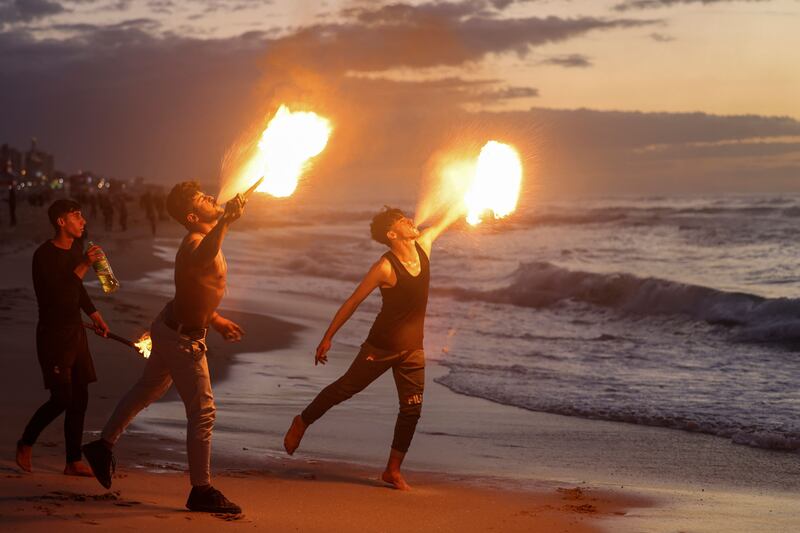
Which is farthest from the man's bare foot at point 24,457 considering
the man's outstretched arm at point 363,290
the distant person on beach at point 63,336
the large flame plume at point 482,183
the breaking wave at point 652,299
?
the breaking wave at point 652,299

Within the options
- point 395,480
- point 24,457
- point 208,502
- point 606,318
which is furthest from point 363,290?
point 606,318

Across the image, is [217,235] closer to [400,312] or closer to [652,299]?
[400,312]

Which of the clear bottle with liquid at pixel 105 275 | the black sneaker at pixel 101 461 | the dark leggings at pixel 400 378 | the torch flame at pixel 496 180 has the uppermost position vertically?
the torch flame at pixel 496 180

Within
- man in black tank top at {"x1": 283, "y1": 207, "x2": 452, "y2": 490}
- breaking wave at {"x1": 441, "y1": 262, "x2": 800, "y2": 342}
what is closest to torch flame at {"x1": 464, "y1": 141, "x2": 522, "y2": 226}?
man in black tank top at {"x1": 283, "y1": 207, "x2": 452, "y2": 490}

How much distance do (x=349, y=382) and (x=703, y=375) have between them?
7305mm

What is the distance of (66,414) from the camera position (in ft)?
21.8

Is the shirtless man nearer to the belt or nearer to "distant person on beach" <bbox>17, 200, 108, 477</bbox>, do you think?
the belt

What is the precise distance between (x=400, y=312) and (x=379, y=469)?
1.34 m

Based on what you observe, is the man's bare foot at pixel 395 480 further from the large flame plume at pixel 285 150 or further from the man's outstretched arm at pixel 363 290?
the large flame plume at pixel 285 150

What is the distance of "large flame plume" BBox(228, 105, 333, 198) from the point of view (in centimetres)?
651

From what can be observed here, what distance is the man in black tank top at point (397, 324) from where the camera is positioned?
6938mm

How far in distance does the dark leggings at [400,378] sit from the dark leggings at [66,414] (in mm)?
1517

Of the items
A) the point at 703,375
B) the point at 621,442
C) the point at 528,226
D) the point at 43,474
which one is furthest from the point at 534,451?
the point at 528,226

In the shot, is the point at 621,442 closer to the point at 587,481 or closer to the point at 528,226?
the point at 587,481
